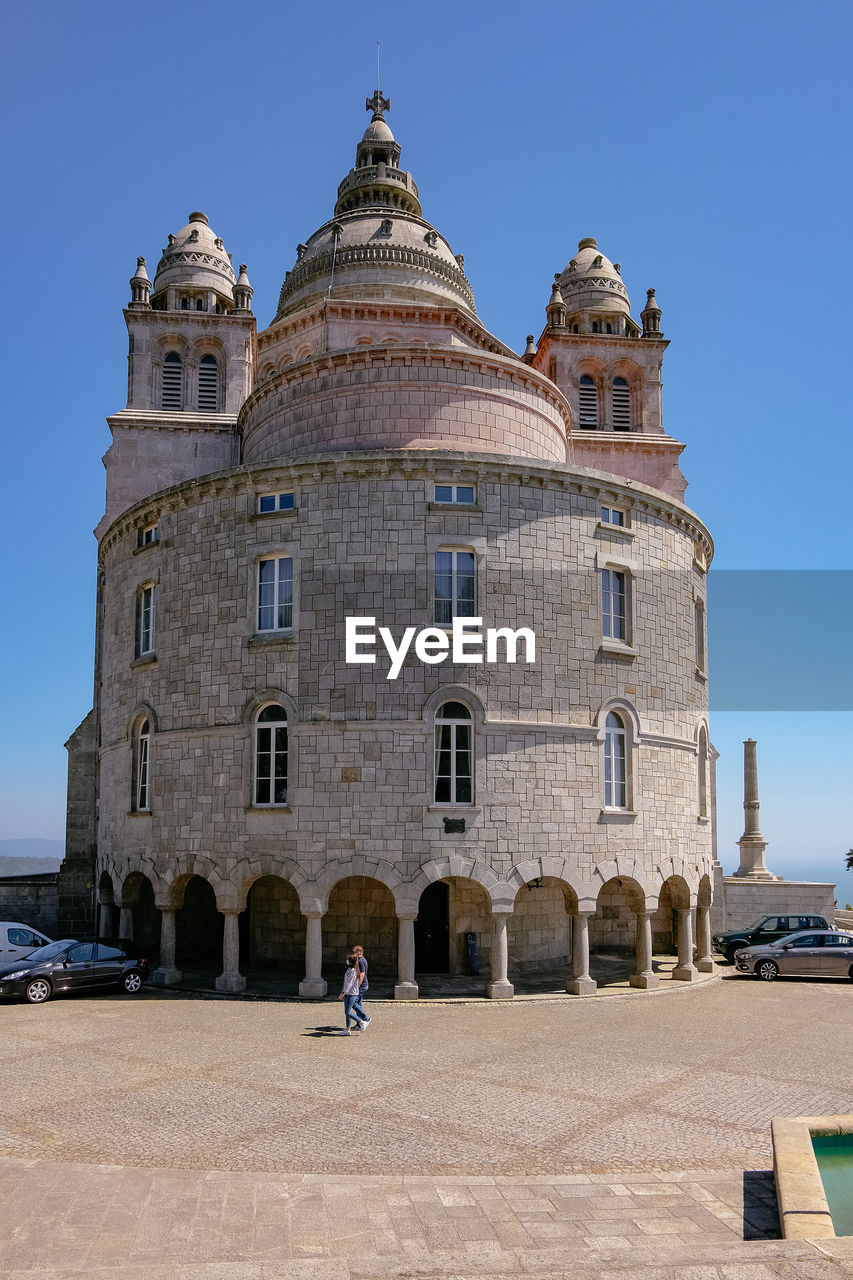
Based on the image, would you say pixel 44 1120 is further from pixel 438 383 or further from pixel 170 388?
pixel 170 388

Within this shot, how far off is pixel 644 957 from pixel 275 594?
12175 millimetres

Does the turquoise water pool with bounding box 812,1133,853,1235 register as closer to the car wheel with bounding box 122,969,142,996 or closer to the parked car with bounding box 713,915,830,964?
the car wheel with bounding box 122,969,142,996

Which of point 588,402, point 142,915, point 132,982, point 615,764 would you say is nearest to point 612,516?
point 615,764

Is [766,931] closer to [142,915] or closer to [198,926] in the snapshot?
[198,926]

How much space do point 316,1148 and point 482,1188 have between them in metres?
2.26

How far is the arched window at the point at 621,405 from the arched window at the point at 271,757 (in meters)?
24.6

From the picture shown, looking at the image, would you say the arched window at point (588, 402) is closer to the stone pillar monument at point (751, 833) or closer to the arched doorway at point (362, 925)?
the stone pillar monument at point (751, 833)

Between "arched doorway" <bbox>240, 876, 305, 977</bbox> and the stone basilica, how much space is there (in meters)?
0.08

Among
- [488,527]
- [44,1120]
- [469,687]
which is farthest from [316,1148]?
[488,527]

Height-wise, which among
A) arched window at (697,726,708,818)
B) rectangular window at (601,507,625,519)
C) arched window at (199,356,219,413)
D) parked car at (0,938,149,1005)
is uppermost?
arched window at (199,356,219,413)

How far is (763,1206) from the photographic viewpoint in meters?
9.75

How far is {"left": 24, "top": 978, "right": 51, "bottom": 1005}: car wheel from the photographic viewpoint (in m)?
21.2

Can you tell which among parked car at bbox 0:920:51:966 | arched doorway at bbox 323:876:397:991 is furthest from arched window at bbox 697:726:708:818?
parked car at bbox 0:920:51:966

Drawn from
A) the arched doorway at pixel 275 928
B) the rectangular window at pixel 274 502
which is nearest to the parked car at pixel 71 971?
the arched doorway at pixel 275 928
